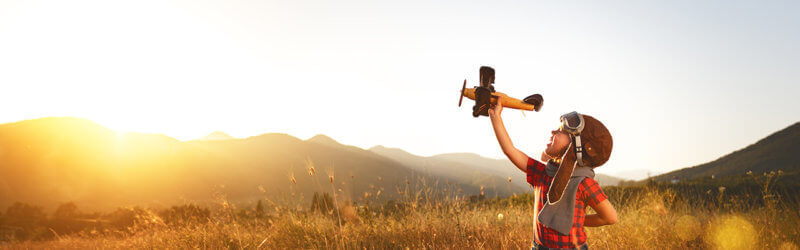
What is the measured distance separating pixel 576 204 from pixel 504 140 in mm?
650

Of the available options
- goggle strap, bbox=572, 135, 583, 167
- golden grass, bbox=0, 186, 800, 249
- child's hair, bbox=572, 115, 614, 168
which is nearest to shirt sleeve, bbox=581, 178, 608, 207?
child's hair, bbox=572, 115, 614, 168

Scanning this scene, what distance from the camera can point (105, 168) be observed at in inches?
3184

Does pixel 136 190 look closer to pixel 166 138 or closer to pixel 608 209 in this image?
pixel 166 138

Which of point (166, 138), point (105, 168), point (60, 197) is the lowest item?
point (60, 197)

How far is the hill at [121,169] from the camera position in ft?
232

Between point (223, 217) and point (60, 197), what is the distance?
293ft

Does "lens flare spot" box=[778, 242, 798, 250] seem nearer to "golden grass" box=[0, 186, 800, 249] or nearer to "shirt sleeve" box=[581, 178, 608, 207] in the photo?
"golden grass" box=[0, 186, 800, 249]

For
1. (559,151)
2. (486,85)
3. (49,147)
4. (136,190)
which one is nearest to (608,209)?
(559,151)

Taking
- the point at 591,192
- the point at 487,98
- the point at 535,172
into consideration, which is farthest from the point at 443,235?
the point at 487,98

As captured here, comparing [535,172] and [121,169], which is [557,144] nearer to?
[535,172]

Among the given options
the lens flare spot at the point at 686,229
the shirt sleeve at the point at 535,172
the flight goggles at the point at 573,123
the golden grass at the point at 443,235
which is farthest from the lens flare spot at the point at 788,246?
the flight goggles at the point at 573,123

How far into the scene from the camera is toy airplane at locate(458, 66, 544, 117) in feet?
6.84

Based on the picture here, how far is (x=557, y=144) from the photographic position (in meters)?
2.39

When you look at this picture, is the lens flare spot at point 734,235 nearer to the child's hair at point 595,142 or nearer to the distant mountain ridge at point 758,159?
the child's hair at point 595,142
